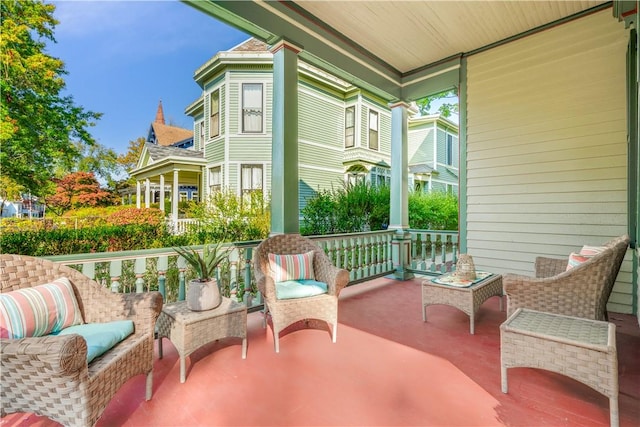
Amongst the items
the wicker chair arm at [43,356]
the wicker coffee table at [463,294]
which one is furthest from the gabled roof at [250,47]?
the wicker chair arm at [43,356]

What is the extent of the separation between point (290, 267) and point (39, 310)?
6.08 ft

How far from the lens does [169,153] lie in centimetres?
1134

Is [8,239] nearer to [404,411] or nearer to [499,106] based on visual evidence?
[404,411]

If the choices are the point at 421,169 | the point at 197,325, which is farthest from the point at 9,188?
the point at 421,169

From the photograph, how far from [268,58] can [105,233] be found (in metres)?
6.55

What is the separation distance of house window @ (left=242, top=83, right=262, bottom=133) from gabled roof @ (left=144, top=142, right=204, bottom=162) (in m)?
2.62

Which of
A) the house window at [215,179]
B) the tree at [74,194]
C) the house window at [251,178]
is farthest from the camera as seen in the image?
the tree at [74,194]

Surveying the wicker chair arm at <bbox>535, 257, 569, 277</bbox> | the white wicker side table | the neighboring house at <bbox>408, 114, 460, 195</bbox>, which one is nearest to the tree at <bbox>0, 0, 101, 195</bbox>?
the white wicker side table

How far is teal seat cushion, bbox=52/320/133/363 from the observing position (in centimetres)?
157

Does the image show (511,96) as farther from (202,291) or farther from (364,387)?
(202,291)

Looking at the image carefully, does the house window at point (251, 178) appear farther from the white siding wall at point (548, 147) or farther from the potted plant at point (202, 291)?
the potted plant at point (202, 291)

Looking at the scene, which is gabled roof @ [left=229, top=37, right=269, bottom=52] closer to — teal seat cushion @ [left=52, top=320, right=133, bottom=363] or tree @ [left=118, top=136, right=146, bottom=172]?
teal seat cushion @ [left=52, top=320, right=133, bottom=363]

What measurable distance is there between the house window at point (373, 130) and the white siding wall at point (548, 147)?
6.85m

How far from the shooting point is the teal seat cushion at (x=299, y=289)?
2.65 metres
